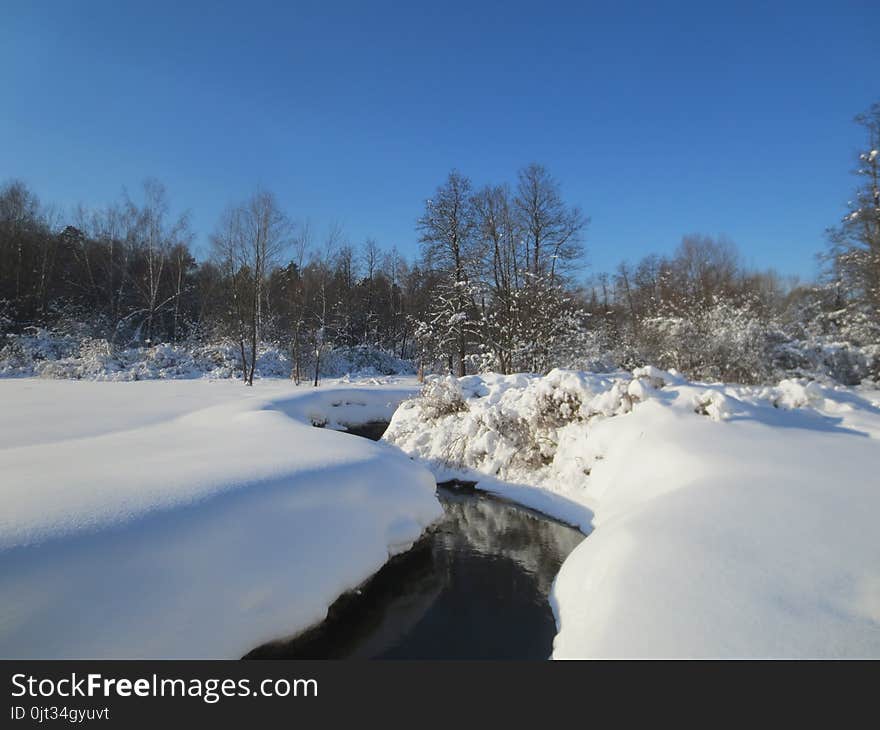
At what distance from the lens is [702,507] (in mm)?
4227

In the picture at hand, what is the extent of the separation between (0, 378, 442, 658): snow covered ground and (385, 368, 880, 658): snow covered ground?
2.13m

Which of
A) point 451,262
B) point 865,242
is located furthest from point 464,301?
point 865,242

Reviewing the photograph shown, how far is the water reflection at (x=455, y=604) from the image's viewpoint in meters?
4.03

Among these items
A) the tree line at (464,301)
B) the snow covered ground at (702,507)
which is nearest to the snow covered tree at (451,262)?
the tree line at (464,301)

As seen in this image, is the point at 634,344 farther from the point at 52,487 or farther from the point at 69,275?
the point at 69,275

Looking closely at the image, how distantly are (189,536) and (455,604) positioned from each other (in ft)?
9.41

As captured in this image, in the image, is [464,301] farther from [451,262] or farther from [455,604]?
[455,604]

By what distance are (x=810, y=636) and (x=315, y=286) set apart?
32.2 m

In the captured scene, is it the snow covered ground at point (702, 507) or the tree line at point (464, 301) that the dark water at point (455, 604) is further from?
the tree line at point (464, 301)

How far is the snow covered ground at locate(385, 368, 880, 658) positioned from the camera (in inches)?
110

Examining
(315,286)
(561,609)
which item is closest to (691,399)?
(561,609)

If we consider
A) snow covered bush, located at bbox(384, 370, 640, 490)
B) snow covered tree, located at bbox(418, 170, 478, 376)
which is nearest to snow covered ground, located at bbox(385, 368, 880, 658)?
snow covered bush, located at bbox(384, 370, 640, 490)

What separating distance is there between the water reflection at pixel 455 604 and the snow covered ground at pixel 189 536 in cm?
46

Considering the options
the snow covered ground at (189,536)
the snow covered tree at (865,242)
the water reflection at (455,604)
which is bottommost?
the water reflection at (455,604)
